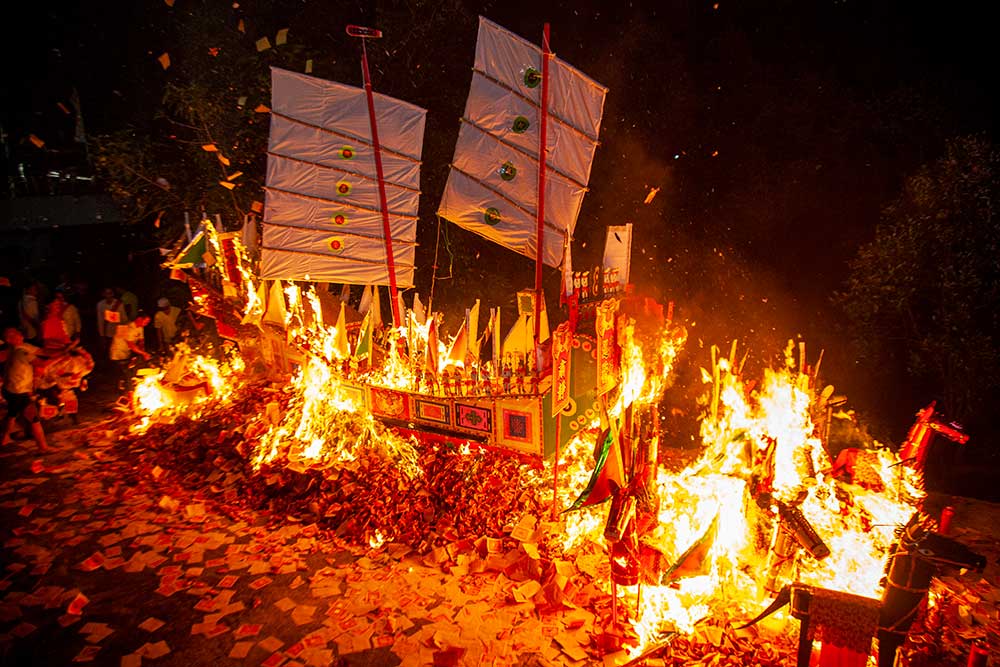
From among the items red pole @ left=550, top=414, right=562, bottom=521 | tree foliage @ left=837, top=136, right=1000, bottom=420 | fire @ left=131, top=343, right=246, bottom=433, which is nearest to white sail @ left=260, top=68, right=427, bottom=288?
fire @ left=131, top=343, right=246, bottom=433

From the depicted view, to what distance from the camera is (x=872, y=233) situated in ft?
40.8

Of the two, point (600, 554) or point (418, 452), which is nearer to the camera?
point (600, 554)

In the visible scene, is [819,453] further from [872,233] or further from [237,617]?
[872,233]

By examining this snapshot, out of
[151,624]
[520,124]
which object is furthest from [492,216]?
[151,624]

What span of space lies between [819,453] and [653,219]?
331 inches

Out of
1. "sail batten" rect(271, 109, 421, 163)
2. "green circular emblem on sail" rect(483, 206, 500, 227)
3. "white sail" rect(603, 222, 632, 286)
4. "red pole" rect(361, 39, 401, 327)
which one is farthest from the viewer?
"sail batten" rect(271, 109, 421, 163)

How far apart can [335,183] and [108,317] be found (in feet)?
22.7

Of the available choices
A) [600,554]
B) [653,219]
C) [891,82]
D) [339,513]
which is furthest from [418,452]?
[891,82]

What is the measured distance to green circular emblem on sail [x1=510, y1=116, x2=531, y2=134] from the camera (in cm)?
759

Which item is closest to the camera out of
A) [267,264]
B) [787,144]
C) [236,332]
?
[267,264]

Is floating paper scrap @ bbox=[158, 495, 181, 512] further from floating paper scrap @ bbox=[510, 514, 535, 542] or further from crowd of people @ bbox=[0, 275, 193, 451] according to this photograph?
floating paper scrap @ bbox=[510, 514, 535, 542]

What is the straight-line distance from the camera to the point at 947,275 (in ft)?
28.1

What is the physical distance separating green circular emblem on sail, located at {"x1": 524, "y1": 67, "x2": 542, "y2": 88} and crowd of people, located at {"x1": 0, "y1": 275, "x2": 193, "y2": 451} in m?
9.01

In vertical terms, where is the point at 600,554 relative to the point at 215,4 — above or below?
below
